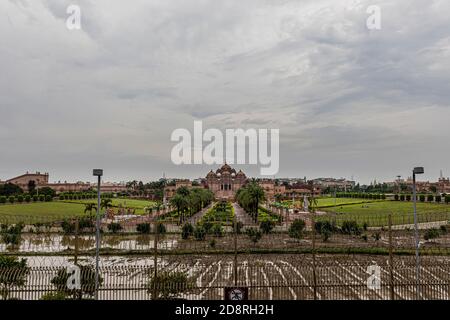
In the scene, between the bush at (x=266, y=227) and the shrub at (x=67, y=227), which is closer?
the bush at (x=266, y=227)

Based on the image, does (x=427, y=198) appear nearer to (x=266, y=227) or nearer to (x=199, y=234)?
(x=266, y=227)

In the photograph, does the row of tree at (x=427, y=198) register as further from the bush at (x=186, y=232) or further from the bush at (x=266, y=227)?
the bush at (x=186, y=232)

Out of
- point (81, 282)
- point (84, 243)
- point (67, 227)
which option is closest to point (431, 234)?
point (81, 282)

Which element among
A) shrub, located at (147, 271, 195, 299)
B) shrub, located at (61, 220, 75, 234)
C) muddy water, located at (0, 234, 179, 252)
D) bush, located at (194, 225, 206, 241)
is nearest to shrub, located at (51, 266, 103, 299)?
shrub, located at (147, 271, 195, 299)

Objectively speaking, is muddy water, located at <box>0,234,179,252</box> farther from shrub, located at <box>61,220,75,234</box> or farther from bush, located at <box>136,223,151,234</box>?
shrub, located at <box>61,220,75,234</box>

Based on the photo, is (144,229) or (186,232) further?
(144,229)

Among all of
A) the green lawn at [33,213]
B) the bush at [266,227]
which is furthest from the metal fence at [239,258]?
the green lawn at [33,213]

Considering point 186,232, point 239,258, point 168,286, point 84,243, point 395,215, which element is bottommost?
point 84,243
